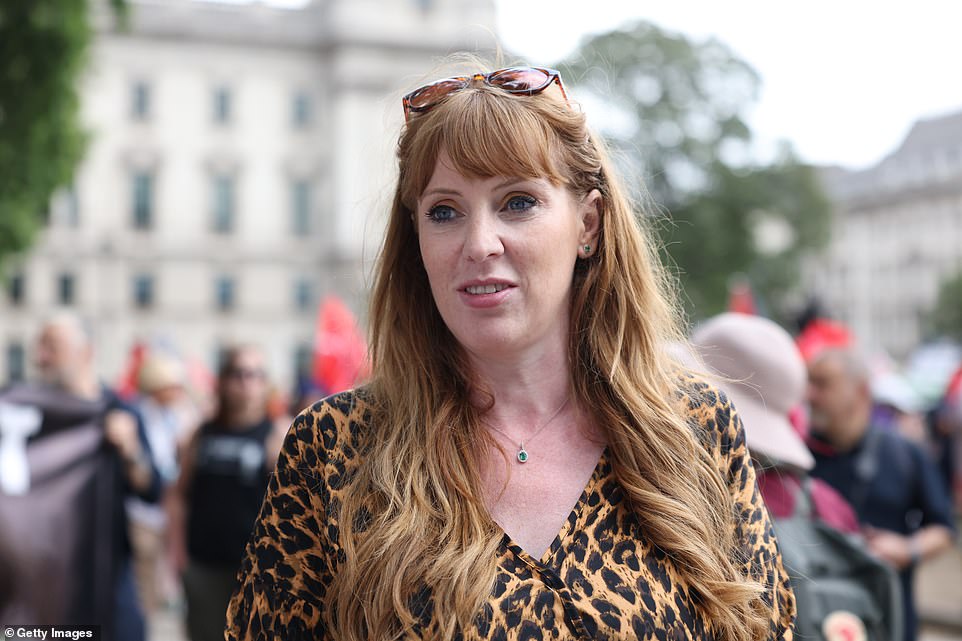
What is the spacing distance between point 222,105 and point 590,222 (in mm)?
54260

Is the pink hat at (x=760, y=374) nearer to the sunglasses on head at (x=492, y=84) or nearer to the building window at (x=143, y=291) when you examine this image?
the sunglasses on head at (x=492, y=84)

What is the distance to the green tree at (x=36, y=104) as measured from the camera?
1355 cm

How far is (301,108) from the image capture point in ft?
178

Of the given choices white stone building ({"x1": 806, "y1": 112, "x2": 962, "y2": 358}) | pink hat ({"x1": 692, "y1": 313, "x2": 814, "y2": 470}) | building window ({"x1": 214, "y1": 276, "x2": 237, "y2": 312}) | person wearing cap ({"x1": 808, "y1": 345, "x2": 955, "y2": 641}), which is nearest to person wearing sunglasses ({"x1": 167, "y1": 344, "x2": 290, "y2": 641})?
person wearing cap ({"x1": 808, "y1": 345, "x2": 955, "y2": 641})

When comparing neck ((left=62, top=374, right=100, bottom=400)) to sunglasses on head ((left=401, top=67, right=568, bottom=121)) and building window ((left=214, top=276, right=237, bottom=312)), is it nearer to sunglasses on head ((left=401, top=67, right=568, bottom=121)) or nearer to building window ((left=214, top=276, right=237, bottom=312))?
sunglasses on head ((left=401, top=67, right=568, bottom=121))

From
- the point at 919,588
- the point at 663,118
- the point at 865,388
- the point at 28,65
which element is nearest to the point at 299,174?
the point at 663,118

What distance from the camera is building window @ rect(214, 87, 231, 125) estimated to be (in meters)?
53.7

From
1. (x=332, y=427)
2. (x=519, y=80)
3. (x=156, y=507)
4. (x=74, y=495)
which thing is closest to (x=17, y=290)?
(x=156, y=507)

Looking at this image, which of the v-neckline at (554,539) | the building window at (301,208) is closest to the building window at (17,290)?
the building window at (301,208)

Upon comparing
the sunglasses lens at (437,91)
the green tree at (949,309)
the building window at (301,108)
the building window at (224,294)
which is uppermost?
the building window at (301,108)

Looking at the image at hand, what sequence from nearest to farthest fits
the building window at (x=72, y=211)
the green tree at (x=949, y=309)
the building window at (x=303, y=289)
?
the building window at (x=72, y=211) → the building window at (x=303, y=289) → the green tree at (x=949, y=309)

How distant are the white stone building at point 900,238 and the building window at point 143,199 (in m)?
46.7

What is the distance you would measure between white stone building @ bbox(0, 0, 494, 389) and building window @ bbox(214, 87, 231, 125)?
2.7 inches

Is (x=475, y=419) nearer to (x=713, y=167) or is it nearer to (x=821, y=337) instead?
(x=821, y=337)
